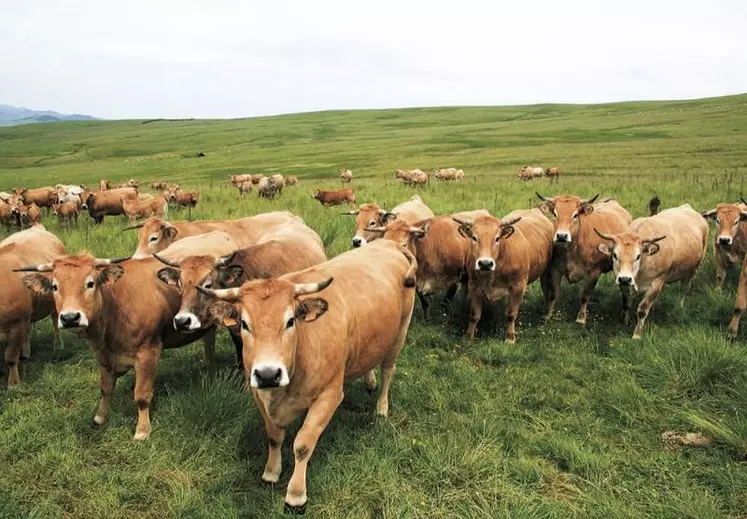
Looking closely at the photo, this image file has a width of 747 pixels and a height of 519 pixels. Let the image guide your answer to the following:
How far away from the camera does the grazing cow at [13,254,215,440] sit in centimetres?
529

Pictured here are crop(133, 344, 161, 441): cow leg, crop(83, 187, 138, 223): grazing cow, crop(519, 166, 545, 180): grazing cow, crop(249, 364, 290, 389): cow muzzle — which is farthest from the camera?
crop(519, 166, 545, 180): grazing cow

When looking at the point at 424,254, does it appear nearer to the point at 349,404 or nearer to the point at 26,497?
the point at 349,404

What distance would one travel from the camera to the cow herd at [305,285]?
14.0 ft

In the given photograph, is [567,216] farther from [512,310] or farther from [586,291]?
[512,310]

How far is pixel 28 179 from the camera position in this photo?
47.9 meters

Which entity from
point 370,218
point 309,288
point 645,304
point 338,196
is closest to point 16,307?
point 309,288

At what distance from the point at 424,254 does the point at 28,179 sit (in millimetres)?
51189

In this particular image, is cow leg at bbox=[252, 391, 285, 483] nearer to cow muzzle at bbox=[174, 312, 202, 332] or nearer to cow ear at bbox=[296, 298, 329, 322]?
cow ear at bbox=[296, 298, 329, 322]

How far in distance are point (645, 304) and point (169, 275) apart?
7149mm

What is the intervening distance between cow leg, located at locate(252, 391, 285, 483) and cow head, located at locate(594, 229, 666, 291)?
18.7 ft

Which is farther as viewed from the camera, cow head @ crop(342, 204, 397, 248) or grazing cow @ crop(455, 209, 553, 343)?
cow head @ crop(342, 204, 397, 248)

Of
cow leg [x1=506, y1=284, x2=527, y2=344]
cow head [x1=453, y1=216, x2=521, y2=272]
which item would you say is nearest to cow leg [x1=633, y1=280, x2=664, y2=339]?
cow leg [x1=506, y1=284, x2=527, y2=344]

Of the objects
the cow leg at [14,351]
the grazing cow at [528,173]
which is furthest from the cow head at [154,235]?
the grazing cow at [528,173]

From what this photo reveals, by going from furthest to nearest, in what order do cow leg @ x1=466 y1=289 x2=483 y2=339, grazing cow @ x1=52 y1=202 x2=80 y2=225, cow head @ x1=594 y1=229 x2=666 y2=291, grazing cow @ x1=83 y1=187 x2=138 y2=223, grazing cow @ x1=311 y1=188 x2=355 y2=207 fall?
grazing cow @ x1=311 y1=188 x2=355 y2=207, grazing cow @ x1=83 y1=187 x2=138 y2=223, grazing cow @ x1=52 y1=202 x2=80 y2=225, cow leg @ x1=466 y1=289 x2=483 y2=339, cow head @ x1=594 y1=229 x2=666 y2=291
